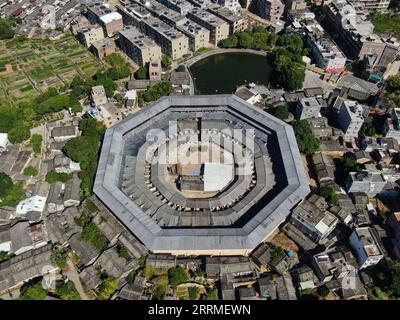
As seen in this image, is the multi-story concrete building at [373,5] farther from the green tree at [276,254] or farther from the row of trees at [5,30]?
the row of trees at [5,30]

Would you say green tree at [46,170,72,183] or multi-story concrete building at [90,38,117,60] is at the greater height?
multi-story concrete building at [90,38,117,60]

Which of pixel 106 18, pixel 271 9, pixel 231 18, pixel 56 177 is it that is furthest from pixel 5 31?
pixel 271 9

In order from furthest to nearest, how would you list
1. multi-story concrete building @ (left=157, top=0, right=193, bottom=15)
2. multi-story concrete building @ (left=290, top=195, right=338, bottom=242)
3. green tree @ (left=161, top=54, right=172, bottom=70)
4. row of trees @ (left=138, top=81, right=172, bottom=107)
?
1. multi-story concrete building @ (left=157, top=0, right=193, bottom=15)
2. green tree @ (left=161, top=54, right=172, bottom=70)
3. row of trees @ (left=138, top=81, right=172, bottom=107)
4. multi-story concrete building @ (left=290, top=195, right=338, bottom=242)

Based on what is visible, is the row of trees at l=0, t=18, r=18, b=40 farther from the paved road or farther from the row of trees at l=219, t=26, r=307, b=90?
the paved road

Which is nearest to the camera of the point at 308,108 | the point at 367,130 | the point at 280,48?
the point at 367,130

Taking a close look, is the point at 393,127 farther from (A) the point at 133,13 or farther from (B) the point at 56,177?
(A) the point at 133,13

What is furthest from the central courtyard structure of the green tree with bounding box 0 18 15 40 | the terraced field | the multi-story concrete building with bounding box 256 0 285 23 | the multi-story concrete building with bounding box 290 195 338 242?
the green tree with bounding box 0 18 15 40

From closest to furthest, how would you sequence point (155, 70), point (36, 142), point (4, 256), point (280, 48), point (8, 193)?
point (4, 256) → point (8, 193) → point (36, 142) → point (155, 70) → point (280, 48)
